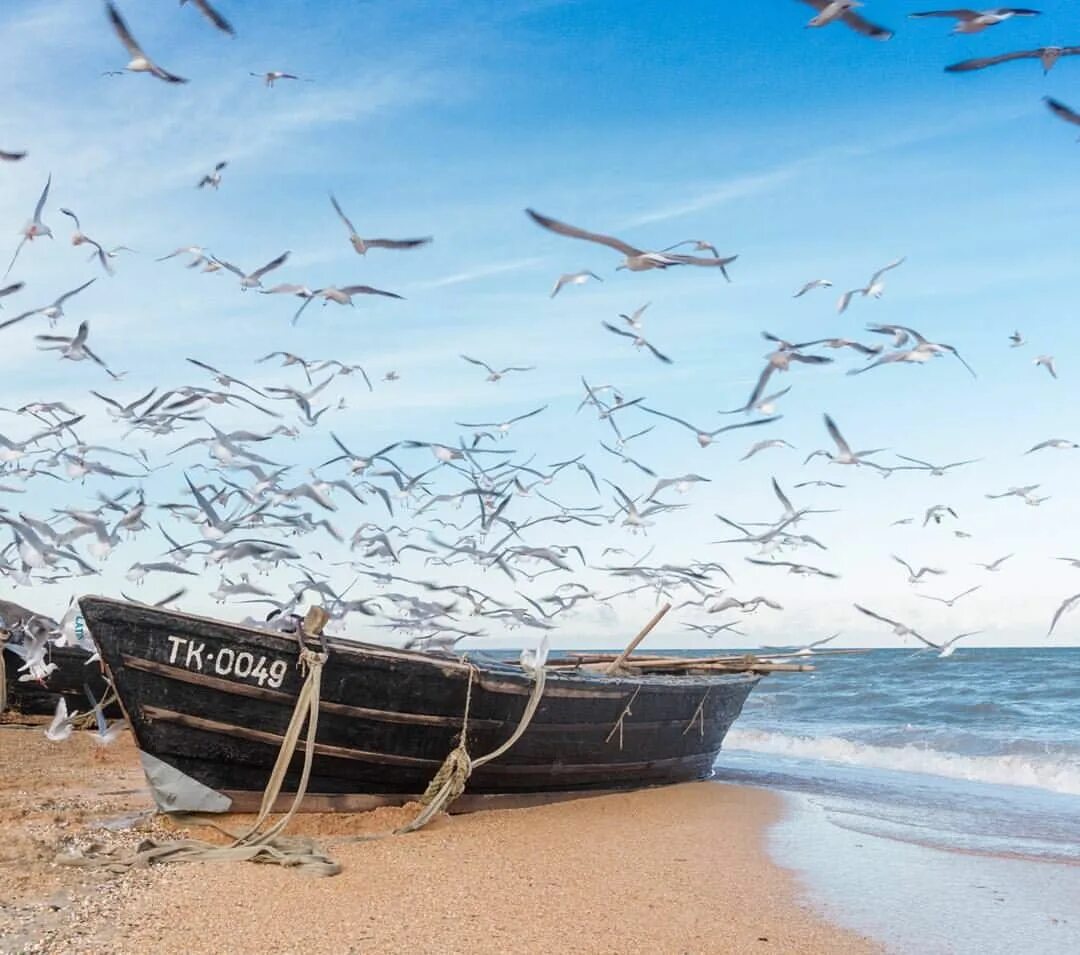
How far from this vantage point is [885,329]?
37.5ft

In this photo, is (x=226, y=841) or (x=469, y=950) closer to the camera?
(x=469, y=950)

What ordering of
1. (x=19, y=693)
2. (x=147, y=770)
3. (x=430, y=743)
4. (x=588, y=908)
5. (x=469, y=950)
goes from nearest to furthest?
(x=469, y=950), (x=588, y=908), (x=147, y=770), (x=430, y=743), (x=19, y=693)

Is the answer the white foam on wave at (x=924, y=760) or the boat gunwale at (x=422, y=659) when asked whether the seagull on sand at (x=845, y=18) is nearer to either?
the boat gunwale at (x=422, y=659)

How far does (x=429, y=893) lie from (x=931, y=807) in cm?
815

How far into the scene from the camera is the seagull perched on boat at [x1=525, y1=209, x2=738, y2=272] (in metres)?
7.70

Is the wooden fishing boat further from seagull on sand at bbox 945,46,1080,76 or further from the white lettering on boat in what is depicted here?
seagull on sand at bbox 945,46,1080,76

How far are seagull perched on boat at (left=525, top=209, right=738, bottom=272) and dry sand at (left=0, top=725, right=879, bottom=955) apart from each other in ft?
15.3

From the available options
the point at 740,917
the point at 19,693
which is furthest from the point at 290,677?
the point at 19,693

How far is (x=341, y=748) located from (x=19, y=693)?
41.1ft

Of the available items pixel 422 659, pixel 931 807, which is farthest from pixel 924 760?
pixel 422 659

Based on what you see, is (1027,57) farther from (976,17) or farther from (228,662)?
(228,662)

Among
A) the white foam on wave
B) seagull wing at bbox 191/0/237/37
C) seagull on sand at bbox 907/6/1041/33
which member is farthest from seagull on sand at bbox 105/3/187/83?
the white foam on wave

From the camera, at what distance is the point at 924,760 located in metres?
18.8

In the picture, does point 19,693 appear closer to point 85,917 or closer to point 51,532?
point 51,532
